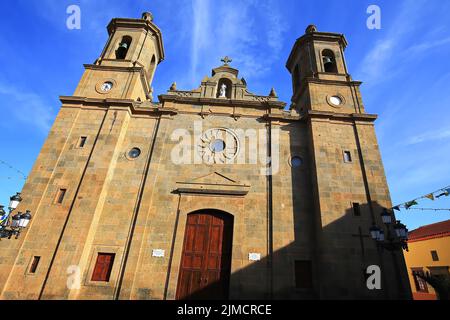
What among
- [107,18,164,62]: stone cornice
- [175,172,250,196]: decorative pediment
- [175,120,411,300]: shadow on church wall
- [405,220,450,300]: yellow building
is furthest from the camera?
[405,220,450,300]: yellow building

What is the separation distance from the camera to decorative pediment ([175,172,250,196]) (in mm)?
13180

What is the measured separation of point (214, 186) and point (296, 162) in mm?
5241

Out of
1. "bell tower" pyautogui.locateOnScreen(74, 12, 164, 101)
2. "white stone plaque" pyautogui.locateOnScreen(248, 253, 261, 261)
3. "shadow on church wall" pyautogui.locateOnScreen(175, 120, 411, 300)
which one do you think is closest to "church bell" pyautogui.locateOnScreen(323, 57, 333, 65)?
"shadow on church wall" pyautogui.locateOnScreen(175, 120, 411, 300)

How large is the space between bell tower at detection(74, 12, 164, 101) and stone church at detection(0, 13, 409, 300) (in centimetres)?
16

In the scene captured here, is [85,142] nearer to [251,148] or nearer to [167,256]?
[167,256]

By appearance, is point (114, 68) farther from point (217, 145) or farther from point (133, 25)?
point (217, 145)

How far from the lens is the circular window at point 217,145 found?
14719 millimetres

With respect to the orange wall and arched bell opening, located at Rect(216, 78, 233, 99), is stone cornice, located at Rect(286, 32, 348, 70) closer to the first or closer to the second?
arched bell opening, located at Rect(216, 78, 233, 99)

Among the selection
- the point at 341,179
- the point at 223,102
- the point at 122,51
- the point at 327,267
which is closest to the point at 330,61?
the point at 223,102

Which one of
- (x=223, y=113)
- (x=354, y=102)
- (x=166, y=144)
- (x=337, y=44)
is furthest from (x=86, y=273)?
(x=337, y=44)

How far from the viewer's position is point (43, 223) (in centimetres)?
1172

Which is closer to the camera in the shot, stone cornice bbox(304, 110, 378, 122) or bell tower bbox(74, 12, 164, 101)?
stone cornice bbox(304, 110, 378, 122)

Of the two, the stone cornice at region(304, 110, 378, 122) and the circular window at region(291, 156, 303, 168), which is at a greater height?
the stone cornice at region(304, 110, 378, 122)
